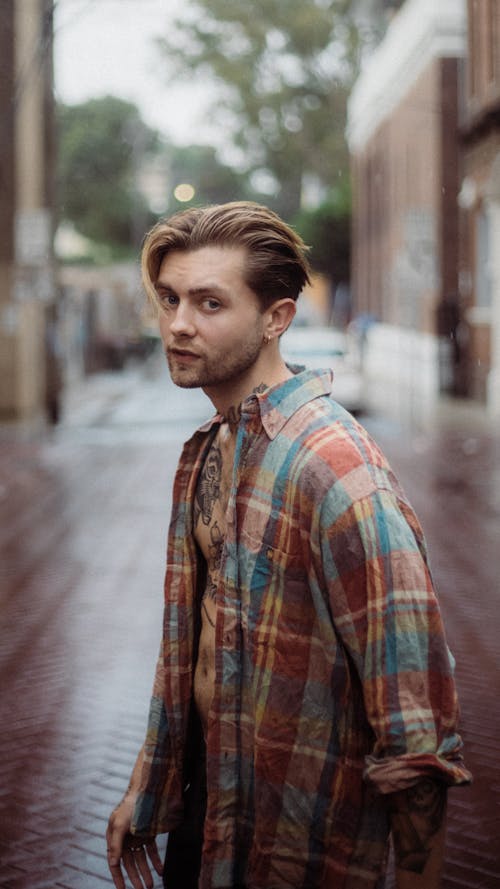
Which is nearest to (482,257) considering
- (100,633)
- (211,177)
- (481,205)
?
(481,205)

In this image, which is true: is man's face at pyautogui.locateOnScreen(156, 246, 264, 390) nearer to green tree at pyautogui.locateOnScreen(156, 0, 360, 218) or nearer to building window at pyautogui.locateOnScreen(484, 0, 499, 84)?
building window at pyautogui.locateOnScreen(484, 0, 499, 84)

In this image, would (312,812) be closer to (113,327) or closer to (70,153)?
(113,327)

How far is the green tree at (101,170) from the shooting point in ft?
253

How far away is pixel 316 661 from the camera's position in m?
2.16

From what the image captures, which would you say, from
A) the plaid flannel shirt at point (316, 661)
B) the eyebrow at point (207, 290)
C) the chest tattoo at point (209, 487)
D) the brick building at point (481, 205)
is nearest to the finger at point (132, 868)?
the plaid flannel shirt at point (316, 661)

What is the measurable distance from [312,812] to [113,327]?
4573 cm

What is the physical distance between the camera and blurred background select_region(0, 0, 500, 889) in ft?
17.9

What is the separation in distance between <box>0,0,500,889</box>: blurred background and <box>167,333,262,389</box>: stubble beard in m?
0.37

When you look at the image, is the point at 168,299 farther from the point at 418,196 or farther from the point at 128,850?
the point at 418,196

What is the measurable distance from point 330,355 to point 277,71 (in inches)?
1260

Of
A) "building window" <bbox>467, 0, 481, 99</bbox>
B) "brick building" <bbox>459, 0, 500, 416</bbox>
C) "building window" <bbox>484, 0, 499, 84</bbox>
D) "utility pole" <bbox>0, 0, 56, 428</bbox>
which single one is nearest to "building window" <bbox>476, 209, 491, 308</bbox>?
"brick building" <bbox>459, 0, 500, 416</bbox>

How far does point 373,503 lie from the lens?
2.09 meters

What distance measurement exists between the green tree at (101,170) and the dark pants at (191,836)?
233 ft

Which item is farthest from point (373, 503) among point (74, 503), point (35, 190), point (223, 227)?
point (35, 190)
